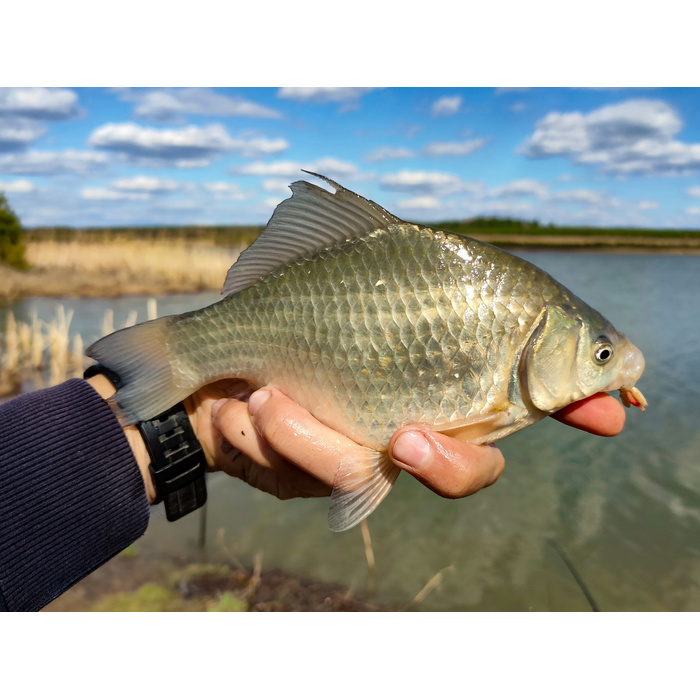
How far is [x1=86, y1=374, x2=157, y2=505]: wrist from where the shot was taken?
2264 millimetres

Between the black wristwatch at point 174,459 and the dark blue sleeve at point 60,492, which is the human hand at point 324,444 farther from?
the dark blue sleeve at point 60,492

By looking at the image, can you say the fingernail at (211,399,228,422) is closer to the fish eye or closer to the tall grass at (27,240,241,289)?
the fish eye


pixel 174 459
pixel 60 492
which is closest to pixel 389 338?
pixel 174 459

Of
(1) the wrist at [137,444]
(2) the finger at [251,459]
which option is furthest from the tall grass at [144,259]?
(2) the finger at [251,459]

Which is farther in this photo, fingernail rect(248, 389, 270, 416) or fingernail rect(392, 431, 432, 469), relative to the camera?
fingernail rect(248, 389, 270, 416)

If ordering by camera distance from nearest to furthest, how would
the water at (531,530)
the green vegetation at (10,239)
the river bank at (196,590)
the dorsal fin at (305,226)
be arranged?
the dorsal fin at (305,226) → the river bank at (196,590) → the water at (531,530) → the green vegetation at (10,239)

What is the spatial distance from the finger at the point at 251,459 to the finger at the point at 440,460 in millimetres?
625

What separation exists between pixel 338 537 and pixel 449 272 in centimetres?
537

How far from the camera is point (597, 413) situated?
1972 millimetres

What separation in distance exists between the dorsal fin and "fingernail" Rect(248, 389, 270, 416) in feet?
1.42

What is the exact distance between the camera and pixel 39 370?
32.0ft

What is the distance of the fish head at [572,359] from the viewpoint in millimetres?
1743

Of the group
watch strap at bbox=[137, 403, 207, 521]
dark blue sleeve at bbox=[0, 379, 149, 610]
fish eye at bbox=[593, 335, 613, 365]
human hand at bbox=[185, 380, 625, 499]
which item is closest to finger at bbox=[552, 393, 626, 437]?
human hand at bbox=[185, 380, 625, 499]

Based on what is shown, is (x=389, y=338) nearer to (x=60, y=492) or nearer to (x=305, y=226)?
(x=305, y=226)
